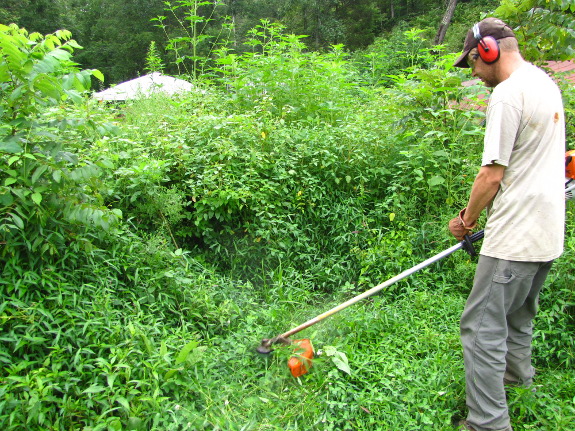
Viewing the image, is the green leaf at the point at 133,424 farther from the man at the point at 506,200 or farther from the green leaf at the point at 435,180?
the green leaf at the point at 435,180

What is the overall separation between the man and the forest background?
1.40ft

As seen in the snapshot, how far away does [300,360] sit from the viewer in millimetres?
2719

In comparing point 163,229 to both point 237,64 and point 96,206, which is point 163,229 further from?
point 237,64

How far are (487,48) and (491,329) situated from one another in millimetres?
1561

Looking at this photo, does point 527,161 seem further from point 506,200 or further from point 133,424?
point 133,424

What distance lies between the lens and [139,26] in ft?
102

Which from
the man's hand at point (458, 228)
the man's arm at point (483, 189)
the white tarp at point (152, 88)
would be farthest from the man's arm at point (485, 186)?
the white tarp at point (152, 88)

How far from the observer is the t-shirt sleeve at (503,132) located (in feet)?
7.07

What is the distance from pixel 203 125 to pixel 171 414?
2.82 meters

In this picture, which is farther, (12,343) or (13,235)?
(13,235)

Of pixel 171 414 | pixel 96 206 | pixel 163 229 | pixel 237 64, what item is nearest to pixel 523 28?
pixel 237 64

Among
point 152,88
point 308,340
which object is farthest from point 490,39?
point 152,88

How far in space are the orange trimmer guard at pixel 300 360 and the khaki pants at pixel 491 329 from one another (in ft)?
3.19

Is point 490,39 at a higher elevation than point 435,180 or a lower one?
higher
